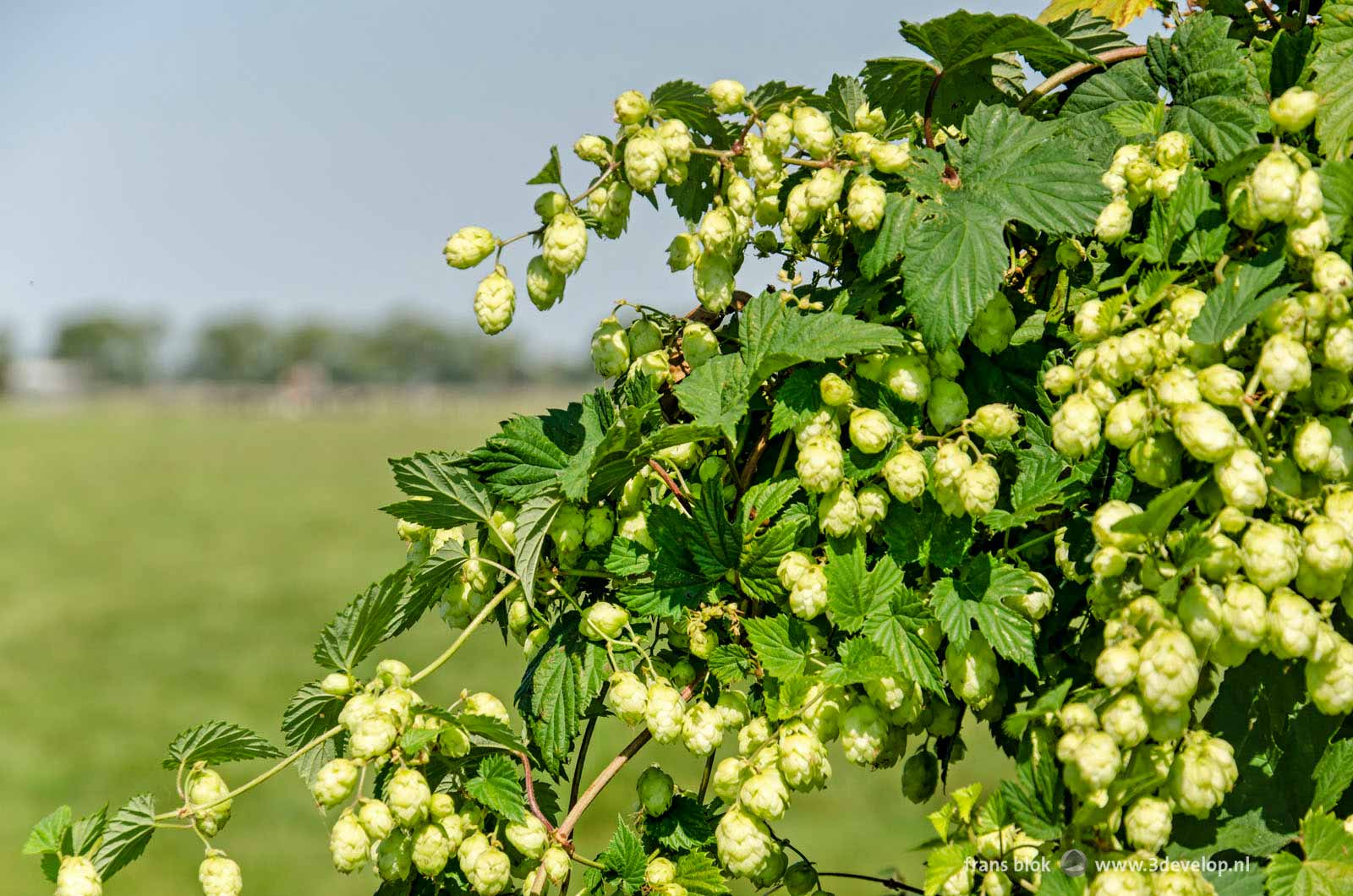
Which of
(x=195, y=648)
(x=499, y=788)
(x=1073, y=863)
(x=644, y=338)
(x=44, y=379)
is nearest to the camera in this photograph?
(x=1073, y=863)

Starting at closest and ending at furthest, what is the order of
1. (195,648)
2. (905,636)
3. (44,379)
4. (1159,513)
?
(1159,513) < (905,636) < (195,648) < (44,379)

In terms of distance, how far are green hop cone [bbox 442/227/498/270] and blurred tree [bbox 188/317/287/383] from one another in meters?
90.8

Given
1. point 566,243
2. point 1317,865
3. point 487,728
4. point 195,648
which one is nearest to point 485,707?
point 487,728

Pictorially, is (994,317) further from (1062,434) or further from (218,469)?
(218,469)

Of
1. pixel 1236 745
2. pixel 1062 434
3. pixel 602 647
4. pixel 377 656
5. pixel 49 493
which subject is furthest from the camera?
pixel 49 493

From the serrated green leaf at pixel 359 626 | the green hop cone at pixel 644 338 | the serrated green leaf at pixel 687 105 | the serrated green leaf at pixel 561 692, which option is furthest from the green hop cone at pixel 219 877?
the serrated green leaf at pixel 687 105

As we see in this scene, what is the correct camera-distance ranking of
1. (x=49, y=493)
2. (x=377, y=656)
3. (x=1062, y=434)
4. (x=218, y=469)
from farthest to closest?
(x=218, y=469) < (x=49, y=493) < (x=377, y=656) < (x=1062, y=434)

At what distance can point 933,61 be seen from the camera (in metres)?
1.32

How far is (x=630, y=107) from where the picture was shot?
1.22m

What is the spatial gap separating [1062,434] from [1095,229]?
25 cm

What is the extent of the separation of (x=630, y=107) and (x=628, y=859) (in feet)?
2.64

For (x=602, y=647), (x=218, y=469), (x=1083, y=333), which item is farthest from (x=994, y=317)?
(x=218, y=469)

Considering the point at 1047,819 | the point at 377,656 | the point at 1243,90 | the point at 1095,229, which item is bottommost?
the point at 377,656

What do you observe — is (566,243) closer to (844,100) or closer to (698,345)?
(698,345)
